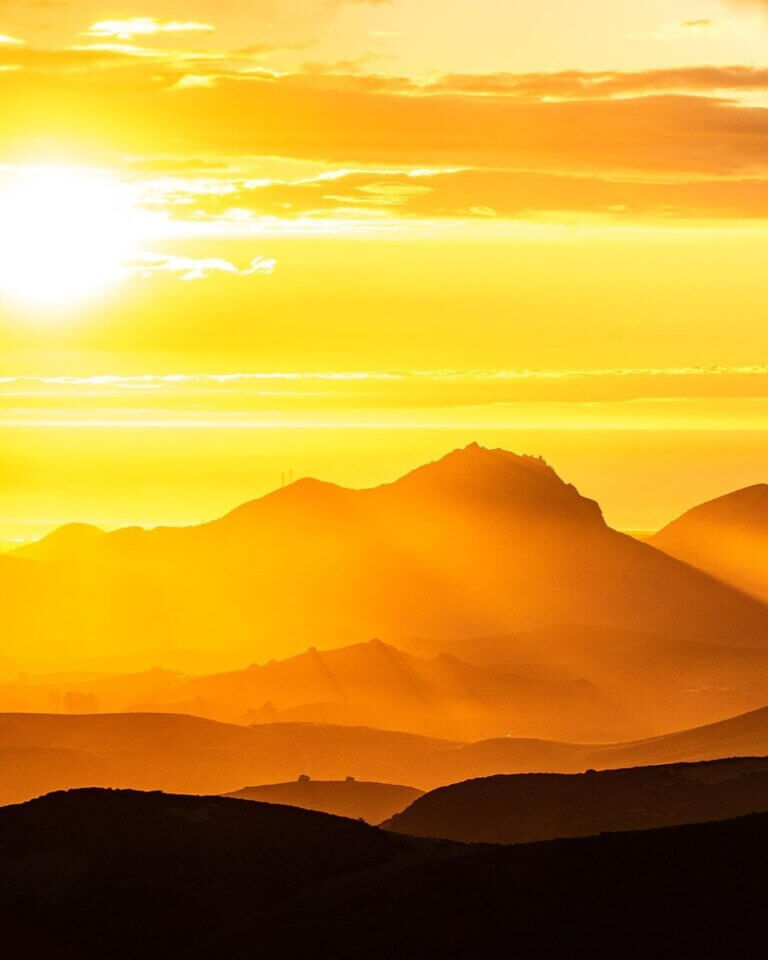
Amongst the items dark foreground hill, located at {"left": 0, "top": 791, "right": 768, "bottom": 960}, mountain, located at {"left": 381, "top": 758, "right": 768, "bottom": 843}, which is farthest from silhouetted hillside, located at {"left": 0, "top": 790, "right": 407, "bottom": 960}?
mountain, located at {"left": 381, "top": 758, "right": 768, "bottom": 843}

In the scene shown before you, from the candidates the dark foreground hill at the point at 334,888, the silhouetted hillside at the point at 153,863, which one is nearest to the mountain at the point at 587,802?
the silhouetted hillside at the point at 153,863

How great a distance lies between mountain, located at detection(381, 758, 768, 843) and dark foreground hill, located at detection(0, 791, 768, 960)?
25464mm

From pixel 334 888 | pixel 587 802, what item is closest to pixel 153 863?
pixel 334 888

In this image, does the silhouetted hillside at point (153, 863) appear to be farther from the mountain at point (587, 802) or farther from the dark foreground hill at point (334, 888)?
the mountain at point (587, 802)

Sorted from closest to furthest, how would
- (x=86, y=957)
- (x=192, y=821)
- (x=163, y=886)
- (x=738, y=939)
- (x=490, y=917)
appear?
(x=738, y=939), (x=490, y=917), (x=86, y=957), (x=163, y=886), (x=192, y=821)

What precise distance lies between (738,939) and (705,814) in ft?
163

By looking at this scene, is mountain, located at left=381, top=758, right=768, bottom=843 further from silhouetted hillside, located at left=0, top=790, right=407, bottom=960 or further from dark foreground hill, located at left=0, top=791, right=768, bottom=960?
dark foreground hill, located at left=0, top=791, right=768, bottom=960

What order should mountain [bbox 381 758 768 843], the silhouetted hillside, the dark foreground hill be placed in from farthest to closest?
mountain [bbox 381 758 768 843] → the silhouetted hillside → the dark foreground hill

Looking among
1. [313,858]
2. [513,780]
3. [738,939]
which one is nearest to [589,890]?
[738,939]

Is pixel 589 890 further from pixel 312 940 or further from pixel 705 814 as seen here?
pixel 705 814

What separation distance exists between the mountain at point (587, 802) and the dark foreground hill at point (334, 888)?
25464 mm

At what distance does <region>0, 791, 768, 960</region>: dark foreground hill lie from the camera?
8381 centimetres

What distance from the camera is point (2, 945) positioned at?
90.6 metres

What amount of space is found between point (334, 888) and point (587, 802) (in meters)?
52.1
